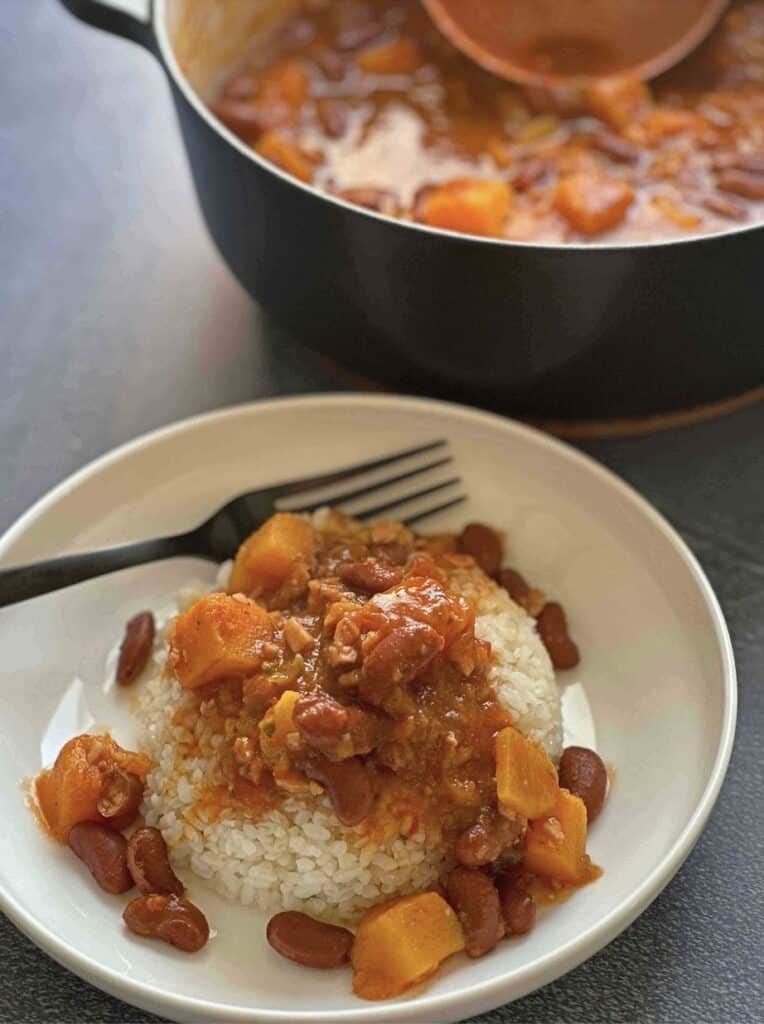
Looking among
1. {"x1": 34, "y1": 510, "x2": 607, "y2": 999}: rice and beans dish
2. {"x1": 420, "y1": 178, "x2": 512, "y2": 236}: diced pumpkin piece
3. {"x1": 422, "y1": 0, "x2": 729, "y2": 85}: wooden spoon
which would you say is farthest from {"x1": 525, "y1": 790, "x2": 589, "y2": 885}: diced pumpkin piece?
{"x1": 422, "y1": 0, "x2": 729, "y2": 85}: wooden spoon

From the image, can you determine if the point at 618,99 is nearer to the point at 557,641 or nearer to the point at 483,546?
the point at 483,546

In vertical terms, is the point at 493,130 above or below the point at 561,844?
above

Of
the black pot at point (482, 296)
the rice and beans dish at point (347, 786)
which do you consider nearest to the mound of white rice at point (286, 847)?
the rice and beans dish at point (347, 786)

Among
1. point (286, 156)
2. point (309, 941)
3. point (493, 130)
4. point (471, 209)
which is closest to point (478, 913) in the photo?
point (309, 941)

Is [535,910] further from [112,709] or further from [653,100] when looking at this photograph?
[653,100]

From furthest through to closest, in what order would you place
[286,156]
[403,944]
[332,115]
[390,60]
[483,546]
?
[390,60], [332,115], [286,156], [483,546], [403,944]

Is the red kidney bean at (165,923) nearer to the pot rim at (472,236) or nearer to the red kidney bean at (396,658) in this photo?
the red kidney bean at (396,658)

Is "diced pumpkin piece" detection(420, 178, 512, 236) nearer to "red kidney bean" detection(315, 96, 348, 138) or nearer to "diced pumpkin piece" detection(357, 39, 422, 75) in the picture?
"red kidney bean" detection(315, 96, 348, 138)
